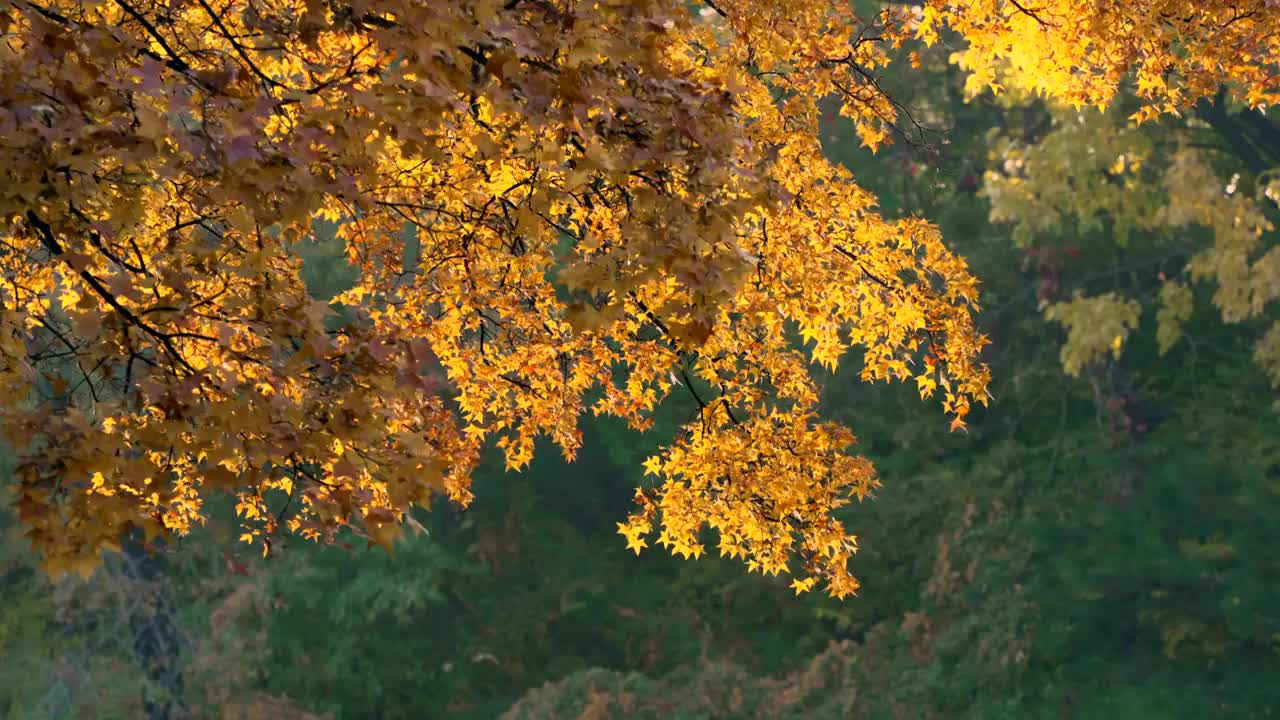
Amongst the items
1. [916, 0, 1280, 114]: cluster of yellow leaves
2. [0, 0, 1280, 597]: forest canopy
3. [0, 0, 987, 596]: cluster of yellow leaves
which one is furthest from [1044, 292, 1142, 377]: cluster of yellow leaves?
[0, 0, 987, 596]: cluster of yellow leaves

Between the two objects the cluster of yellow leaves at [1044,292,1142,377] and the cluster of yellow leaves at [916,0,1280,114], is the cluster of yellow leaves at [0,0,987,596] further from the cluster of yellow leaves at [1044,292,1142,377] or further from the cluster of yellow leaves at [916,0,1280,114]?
the cluster of yellow leaves at [1044,292,1142,377]

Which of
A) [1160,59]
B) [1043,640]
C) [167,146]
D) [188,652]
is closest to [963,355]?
[1160,59]

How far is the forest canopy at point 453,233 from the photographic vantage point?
491 cm

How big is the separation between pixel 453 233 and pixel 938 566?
1391 centimetres

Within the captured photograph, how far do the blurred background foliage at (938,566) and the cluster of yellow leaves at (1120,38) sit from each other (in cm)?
750

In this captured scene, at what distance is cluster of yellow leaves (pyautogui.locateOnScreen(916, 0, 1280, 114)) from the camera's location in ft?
27.1

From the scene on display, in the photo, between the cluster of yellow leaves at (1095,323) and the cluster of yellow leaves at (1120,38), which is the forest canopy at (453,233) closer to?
the cluster of yellow leaves at (1120,38)

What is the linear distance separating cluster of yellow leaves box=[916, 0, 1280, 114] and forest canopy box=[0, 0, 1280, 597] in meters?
0.02

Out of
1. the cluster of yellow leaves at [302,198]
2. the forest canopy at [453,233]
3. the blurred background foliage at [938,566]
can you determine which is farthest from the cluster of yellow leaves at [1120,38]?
the blurred background foliage at [938,566]

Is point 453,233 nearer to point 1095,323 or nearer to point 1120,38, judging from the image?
A: point 1120,38

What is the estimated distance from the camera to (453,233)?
25.5 feet

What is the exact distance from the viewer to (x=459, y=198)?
283 inches

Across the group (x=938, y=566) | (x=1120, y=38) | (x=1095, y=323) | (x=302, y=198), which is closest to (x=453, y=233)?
(x=302, y=198)

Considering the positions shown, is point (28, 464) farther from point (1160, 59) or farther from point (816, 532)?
point (1160, 59)
